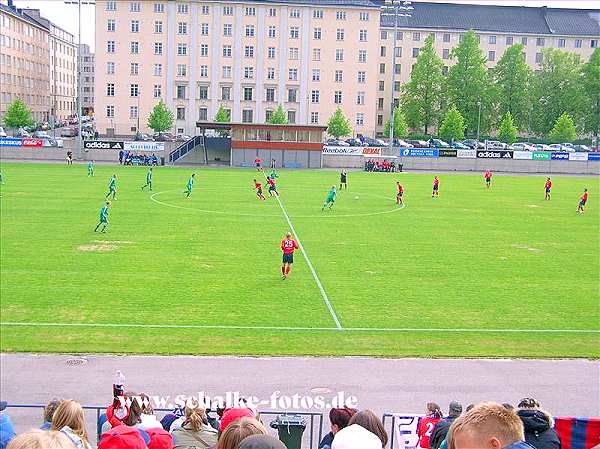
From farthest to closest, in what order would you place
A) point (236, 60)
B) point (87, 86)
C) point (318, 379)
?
Result: 1. point (87, 86)
2. point (236, 60)
3. point (318, 379)

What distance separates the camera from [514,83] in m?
107

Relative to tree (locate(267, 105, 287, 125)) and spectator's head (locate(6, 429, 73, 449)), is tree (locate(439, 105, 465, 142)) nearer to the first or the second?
tree (locate(267, 105, 287, 125))

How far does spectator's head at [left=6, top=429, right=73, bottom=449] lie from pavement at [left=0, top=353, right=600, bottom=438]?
10191 millimetres

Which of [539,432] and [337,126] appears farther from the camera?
[337,126]

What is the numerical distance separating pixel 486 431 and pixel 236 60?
100m

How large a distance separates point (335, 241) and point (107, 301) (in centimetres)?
1374

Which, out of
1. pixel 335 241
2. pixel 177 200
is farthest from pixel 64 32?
pixel 335 241

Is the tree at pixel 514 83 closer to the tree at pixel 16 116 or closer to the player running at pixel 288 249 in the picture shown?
the tree at pixel 16 116

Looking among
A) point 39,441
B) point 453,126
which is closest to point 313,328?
point 39,441

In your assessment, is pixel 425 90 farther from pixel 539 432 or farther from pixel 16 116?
pixel 539 432

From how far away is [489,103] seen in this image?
107625mm

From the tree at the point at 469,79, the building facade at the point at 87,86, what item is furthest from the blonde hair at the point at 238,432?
the building facade at the point at 87,86

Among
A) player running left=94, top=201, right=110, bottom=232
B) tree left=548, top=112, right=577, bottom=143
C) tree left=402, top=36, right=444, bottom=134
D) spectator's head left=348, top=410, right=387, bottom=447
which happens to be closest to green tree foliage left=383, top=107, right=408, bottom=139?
tree left=402, top=36, right=444, bottom=134

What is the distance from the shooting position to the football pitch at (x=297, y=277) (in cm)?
1859
